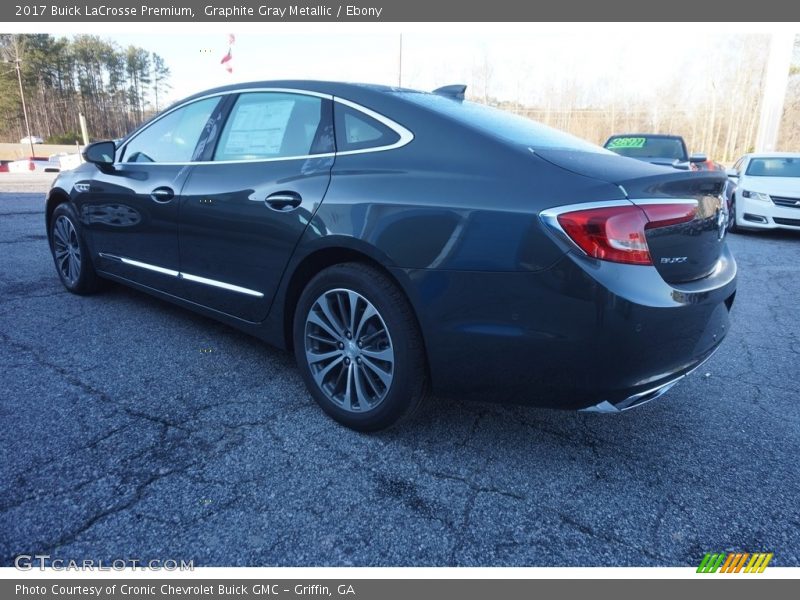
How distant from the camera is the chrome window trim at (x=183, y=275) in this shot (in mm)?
2839

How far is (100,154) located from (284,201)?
1.98m

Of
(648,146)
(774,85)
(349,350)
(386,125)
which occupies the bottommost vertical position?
(349,350)

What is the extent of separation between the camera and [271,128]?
284 centimetres

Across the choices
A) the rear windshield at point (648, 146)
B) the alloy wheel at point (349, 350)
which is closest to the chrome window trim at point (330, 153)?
the alloy wheel at point (349, 350)

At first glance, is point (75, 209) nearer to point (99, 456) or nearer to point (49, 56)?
point (99, 456)

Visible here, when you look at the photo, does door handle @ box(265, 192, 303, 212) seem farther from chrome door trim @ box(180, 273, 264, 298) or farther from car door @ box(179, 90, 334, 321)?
chrome door trim @ box(180, 273, 264, 298)

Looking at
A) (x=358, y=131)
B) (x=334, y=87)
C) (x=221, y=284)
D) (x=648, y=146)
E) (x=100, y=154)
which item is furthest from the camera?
(x=648, y=146)

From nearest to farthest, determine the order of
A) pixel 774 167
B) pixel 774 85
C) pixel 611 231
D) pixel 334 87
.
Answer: pixel 611 231 < pixel 334 87 < pixel 774 167 < pixel 774 85

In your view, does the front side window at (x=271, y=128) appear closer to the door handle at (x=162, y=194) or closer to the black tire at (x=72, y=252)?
the door handle at (x=162, y=194)

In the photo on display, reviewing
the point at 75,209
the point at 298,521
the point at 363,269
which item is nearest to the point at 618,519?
the point at 298,521

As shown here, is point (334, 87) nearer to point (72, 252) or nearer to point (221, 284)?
point (221, 284)

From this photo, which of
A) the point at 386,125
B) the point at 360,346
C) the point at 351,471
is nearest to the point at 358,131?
the point at 386,125

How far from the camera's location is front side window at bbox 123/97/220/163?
3.26m

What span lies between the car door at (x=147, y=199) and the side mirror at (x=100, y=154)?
2.3 inches
